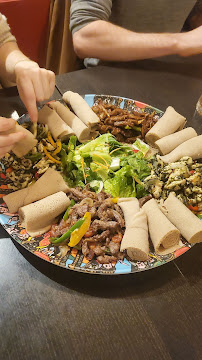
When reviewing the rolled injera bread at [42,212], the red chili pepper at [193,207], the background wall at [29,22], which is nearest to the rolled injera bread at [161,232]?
the red chili pepper at [193,207]

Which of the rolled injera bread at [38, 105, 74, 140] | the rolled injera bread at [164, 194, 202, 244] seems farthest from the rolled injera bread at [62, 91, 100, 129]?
the rolled injera bread at [164, 194, 202, 244]

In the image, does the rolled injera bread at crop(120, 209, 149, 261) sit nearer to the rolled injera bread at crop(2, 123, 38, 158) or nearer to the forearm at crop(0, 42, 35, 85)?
the rolled injera bread at crop(2, 123, 38, 158)

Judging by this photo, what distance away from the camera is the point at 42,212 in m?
1.35

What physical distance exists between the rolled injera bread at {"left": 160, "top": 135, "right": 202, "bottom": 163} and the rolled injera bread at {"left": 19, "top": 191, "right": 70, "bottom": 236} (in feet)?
2.05

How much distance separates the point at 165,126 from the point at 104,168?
484 mm

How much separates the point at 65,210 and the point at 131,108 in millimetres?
939

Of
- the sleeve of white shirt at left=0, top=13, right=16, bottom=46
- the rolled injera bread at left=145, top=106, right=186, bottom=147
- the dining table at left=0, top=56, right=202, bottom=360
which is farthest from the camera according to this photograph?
the sleeve of white shirt at left=0, top=13, right=16, bottom=46

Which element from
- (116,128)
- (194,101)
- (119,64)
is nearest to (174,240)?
(116,128)

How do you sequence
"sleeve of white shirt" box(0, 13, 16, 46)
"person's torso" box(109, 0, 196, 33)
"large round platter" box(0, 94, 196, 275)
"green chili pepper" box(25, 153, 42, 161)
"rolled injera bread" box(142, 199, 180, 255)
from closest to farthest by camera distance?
"large round platter" box(0, 94, 196, 275) → "rolled injera bread" box(142, 199, 180, 255) → "green chili pepper" box(25, 153, 42, 161) → "sleeve of white shirt" box(0, 13, 16, 46) → "person's torso" box(109, 0, 196, 33)

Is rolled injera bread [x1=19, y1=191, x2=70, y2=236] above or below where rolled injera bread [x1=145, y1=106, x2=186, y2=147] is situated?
below

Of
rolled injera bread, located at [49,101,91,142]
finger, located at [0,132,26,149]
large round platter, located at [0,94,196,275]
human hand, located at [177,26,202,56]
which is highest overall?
human hand, located at [177,26,202,56]

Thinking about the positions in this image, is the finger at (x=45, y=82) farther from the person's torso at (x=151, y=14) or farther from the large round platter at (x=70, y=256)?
the person's torso at (x=151, y=14)

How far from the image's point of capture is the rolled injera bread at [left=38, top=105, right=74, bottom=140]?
171 centimetres

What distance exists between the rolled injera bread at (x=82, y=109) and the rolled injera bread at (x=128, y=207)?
585 mm
